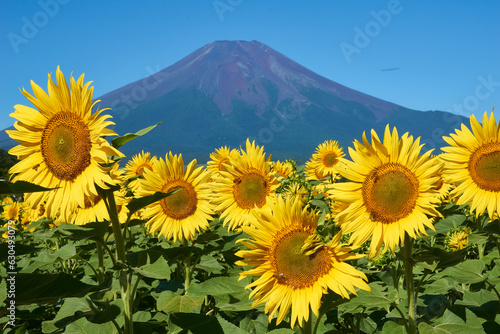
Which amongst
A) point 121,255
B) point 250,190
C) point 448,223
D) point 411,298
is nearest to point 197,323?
point 121,255

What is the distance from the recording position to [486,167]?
3400 mm

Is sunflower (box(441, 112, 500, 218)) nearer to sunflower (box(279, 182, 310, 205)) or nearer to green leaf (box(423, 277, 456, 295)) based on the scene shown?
green leaf (box(423, 277, 456, 295))

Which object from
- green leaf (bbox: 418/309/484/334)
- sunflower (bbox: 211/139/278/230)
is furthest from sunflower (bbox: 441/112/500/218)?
sunflower (bbox: 211/139/278/230)

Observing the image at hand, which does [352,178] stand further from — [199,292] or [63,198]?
[63,198]

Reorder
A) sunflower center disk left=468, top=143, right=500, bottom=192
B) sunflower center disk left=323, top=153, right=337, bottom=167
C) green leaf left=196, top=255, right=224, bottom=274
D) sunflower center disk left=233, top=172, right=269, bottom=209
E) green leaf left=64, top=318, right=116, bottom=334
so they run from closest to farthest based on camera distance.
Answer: green leaf left=64, top=318, right=116, bottom=334
sunflower center disk left=468, top=143, right=500, bottom=192
green leaf left=196, top=255, right=224, bottom=274
sunflower center disk left=233, top=172, right=269, bottom=209
sunflower center disk left=323, top=153, right=337, bottom=167

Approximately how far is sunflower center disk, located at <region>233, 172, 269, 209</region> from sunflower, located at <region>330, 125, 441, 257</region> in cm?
192

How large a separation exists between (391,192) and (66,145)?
203cm

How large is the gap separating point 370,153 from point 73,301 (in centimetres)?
213

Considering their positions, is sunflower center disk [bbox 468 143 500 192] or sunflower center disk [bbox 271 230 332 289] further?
sunflower center disk [bbox 468 143 500 192]

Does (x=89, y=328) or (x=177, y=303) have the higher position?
(x=177, y=303)

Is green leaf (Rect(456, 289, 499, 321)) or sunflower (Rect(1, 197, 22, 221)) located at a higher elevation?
sunflower (Rect(1, 197, 22, 221))

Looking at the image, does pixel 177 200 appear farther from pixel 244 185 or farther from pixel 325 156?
pixel 325 156

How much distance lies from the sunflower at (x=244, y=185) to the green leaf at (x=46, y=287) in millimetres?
3074

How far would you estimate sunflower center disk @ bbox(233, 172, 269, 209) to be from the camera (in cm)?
463
